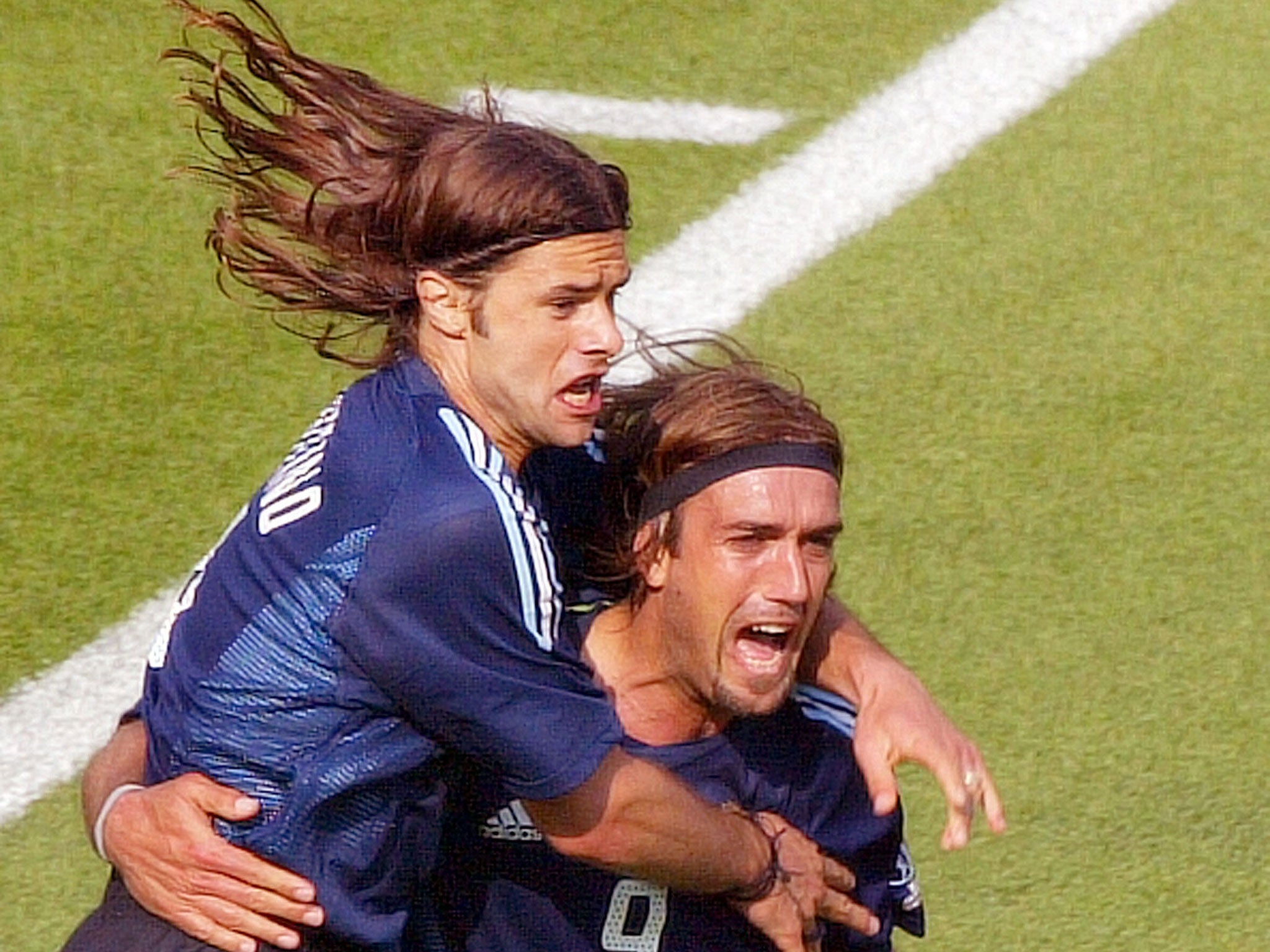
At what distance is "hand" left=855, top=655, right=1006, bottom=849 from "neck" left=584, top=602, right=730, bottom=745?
0.66ft

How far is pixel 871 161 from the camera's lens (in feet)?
22.6

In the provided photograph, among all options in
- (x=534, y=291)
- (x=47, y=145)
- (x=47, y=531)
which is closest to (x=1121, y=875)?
(x=534, y=291)

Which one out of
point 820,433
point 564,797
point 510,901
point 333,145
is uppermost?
point 333,145

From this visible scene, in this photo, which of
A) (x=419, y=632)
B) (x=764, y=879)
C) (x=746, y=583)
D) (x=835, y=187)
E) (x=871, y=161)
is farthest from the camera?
(x=871, y=161)

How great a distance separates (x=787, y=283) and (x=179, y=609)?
3.26m

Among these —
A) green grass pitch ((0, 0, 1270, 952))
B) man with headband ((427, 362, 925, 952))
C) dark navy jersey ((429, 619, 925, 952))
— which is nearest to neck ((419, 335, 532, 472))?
man with headband ((427, 362, 925, 952))

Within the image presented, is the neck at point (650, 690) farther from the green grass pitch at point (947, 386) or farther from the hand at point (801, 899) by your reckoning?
the green grass pitch at point (947, 386)

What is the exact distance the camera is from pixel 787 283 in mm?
6359

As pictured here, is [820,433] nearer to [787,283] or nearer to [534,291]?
[534,291]

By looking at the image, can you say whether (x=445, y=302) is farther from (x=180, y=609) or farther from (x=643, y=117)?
(x=643, y=117)

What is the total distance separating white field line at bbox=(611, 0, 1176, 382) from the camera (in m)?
6.32

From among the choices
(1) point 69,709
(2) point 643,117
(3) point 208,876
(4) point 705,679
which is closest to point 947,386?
(2) point 643,117

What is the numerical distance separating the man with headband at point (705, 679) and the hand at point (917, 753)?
0.10 m

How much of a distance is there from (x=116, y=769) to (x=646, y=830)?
2.56ft
